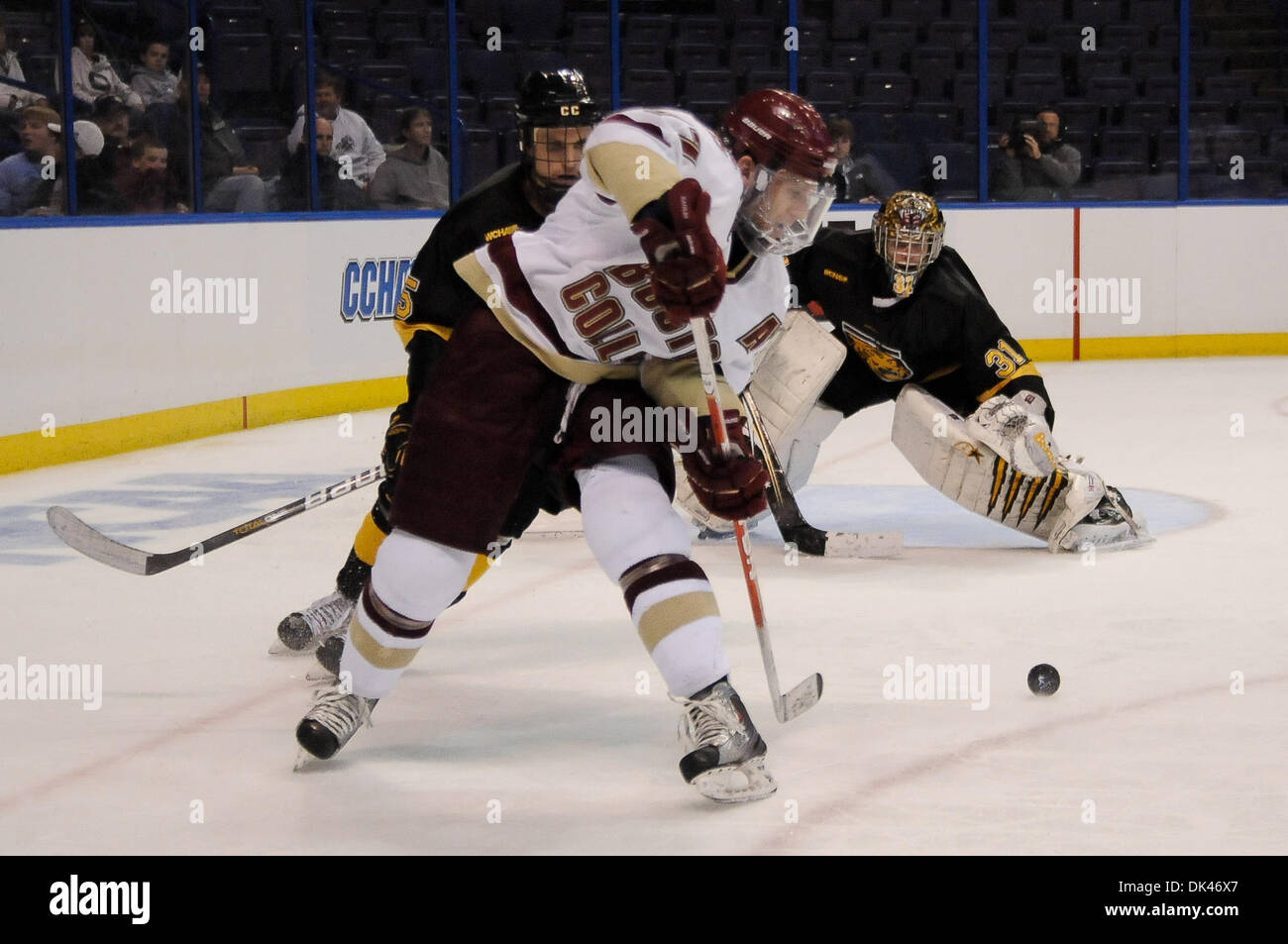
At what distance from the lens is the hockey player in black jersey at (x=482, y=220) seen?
10.2ft

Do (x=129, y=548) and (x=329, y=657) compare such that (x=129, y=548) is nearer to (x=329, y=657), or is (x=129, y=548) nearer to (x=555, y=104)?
(x=329, y=657)

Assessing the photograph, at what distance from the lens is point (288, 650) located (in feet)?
11.1

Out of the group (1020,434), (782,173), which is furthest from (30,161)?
(782,173)

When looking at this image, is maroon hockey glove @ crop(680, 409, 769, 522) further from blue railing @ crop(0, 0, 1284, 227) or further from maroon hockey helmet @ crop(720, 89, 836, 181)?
blue railing @ crop(0, 0, 1284, 227)

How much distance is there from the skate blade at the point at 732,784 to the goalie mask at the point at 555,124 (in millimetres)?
1162

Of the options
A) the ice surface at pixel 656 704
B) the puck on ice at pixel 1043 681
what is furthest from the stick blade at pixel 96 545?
the puck on ice at pixel 1043 681

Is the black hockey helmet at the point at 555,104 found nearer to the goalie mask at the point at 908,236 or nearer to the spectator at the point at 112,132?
the goalie mask at the point at 908,236

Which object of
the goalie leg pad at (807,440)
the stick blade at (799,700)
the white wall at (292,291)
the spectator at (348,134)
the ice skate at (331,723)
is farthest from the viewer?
the spectator at (348,134)

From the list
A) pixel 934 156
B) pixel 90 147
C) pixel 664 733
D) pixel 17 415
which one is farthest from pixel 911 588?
pixel 934 156

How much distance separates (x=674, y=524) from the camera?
2.51m

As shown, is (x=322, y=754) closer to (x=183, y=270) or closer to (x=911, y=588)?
(x=911, y=588)

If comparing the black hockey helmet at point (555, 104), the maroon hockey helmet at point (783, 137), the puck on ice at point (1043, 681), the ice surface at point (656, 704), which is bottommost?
the ice surface at point (656, 704)

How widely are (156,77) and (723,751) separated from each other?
4.84 meters
